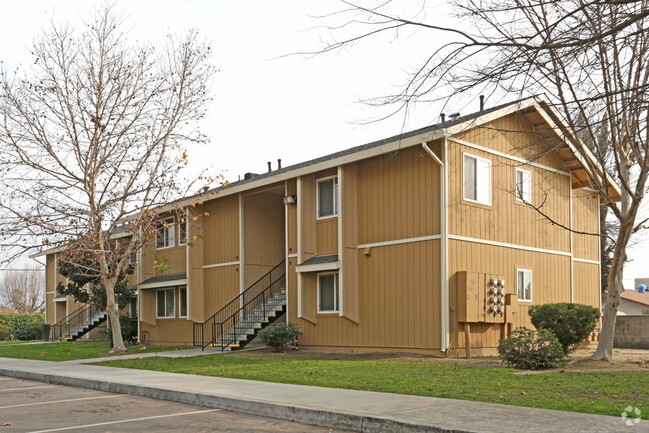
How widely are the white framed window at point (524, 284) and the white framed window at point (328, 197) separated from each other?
5963 millimetres

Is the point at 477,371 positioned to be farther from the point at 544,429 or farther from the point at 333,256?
the point at 333,256

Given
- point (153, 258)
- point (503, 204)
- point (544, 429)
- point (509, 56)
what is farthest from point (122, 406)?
point (153, 258)

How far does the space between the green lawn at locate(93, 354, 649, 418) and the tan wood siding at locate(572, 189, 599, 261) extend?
11.2m

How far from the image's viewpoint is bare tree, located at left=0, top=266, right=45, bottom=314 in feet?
265

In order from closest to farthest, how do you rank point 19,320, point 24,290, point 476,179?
1. point 476,179
2. point 19,320
3. point 24,290

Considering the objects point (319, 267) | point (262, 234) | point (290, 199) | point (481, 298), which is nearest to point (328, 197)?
point (290, 199)

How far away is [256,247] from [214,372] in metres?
10.9

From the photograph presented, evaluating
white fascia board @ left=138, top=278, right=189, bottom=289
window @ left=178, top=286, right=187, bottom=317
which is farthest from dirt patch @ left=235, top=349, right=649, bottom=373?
window @ left=178, top=286, right=187, bottom=317

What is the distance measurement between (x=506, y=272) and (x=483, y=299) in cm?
222

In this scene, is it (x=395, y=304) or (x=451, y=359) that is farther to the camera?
(x=395, y=304)

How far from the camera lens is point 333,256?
2064 cm

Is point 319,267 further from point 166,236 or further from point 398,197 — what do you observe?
point 166,236

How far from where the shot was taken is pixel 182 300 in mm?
28172

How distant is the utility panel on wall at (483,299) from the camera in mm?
17828
